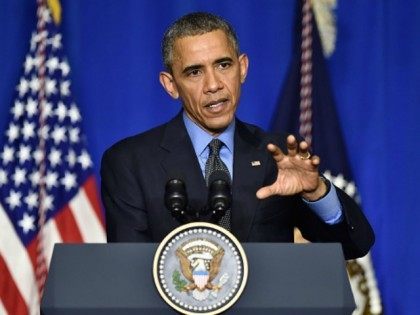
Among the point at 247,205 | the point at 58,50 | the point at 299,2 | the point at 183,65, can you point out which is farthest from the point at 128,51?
the point at 247,205

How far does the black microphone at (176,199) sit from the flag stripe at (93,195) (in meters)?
2.01

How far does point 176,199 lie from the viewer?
1.98 m

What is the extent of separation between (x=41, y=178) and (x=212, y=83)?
1.56 meters

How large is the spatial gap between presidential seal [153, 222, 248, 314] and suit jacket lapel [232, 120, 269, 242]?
20.9 inches

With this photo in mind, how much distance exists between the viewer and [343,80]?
402 centimetres

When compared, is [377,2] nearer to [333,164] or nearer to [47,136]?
[333,164]

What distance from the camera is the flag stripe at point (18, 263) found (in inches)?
152

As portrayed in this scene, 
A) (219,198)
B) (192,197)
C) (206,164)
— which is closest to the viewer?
(219,198)

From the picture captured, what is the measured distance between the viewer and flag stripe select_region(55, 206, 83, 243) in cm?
393

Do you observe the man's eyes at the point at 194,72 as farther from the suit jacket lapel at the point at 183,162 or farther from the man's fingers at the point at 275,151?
the man's fingers at the point at 275,151

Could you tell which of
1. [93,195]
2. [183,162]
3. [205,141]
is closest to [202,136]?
[205,141]

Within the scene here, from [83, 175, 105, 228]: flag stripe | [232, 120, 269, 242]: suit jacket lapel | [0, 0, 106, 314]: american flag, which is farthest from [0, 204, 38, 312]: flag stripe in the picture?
[232, 120, 269, 242]: suit jacket lapel

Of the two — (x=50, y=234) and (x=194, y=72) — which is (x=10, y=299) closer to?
(x=50, y=234)

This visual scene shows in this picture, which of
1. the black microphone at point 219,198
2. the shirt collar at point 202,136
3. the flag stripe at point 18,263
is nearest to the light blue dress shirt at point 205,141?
the shirt collar at point 202,136
